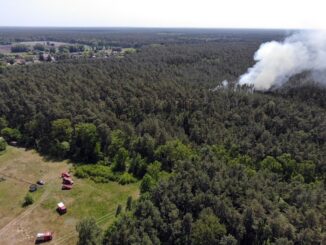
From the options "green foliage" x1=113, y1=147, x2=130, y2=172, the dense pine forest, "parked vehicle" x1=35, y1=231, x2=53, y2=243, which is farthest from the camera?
"green foliage" x1=113, y1=147, x2=130, y2=172

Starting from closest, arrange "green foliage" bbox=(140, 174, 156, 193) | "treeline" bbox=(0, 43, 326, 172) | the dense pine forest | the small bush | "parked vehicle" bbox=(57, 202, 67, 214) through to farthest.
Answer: the dense pine forest
"parked vehicle" bbox=(57, 202, 67, 214)
"green foliage" bbox=(140, 174, 156, 193)
the small bush
"treeline" bbox=(0, 43, 326, 172)

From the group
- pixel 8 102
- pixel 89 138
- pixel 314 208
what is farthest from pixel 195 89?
pixel 314 208

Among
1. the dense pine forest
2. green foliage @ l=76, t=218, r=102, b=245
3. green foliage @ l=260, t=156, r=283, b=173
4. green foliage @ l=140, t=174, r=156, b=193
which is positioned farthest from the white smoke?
green foliage @ l=76, t=218, r=102, b=245

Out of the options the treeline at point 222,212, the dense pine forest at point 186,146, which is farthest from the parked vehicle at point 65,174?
the treeline at point 222,212

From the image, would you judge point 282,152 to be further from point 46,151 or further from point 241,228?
point 46,151

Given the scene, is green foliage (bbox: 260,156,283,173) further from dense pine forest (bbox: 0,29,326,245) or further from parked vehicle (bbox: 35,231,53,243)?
parked vehicle (bbox: 35,231,53,243)

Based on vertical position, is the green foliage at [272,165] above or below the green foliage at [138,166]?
above

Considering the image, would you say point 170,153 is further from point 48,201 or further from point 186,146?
point 48,201

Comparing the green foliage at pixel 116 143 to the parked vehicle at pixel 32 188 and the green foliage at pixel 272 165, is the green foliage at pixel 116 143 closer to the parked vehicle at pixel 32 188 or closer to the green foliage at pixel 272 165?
the parked vehicle at pixel 32 188
